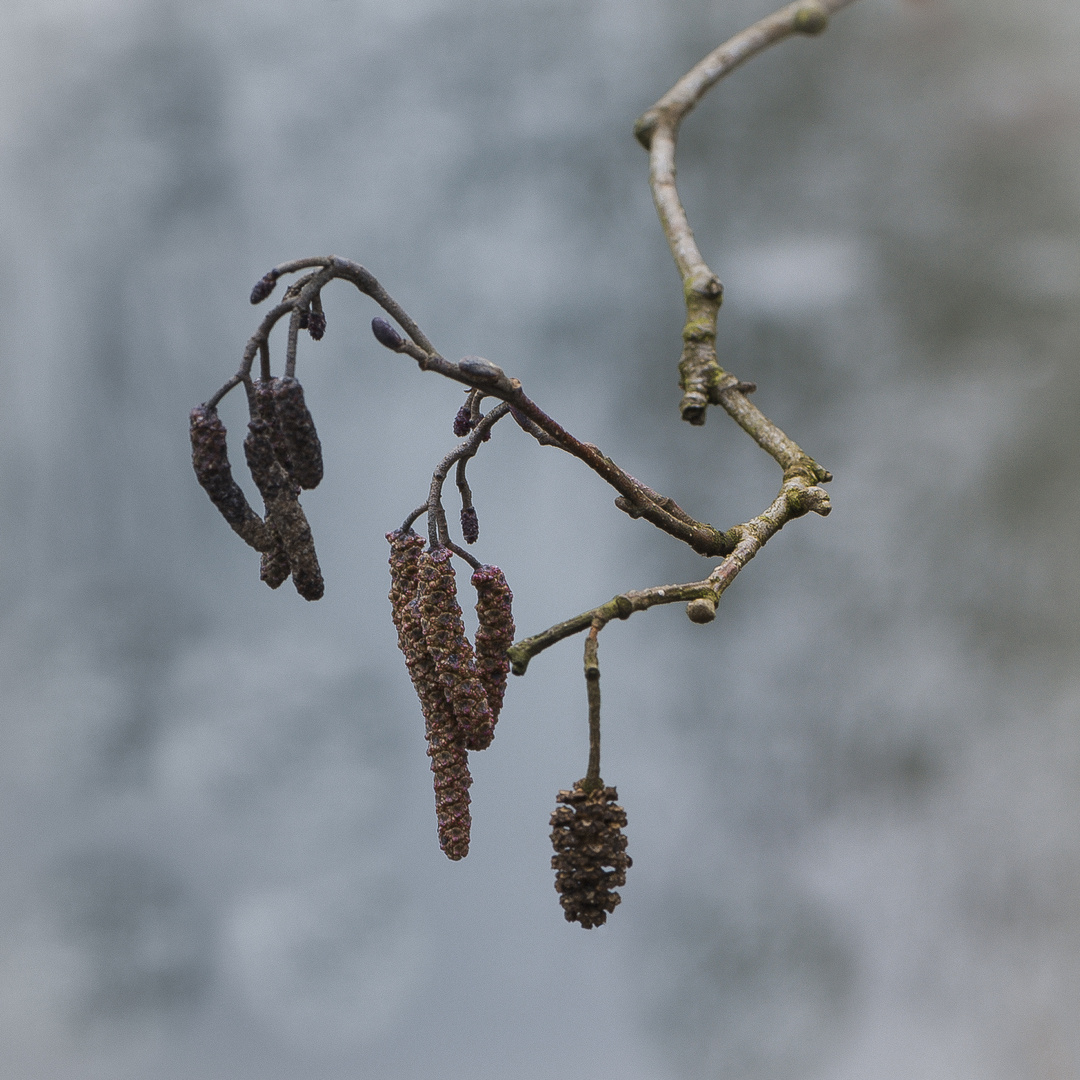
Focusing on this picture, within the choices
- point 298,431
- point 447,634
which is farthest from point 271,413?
point 447,634

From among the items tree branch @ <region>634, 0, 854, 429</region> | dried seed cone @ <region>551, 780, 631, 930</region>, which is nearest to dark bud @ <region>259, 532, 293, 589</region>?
dried seed cone @ <region>551, 780, 631, 930</region>

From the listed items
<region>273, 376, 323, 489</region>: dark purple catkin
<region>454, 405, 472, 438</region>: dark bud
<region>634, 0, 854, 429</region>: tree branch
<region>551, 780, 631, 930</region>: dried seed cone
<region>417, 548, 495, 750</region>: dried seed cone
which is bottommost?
<region>551, 780, 631, 930</region>: dried seed cone

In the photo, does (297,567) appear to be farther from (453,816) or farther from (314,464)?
(453,816)

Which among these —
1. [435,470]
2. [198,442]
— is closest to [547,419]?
[435,470]

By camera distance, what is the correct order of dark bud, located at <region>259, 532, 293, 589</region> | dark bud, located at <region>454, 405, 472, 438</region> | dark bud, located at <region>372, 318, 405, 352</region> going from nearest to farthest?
dark bud, located at <region>372, 318, 405, 352</region> → dark bud, located at <region>259, 532, 293, 589</region> → dark bud, located at <region>454, 405, 472, 438</region>

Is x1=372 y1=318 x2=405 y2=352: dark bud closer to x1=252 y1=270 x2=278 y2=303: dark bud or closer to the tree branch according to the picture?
x1=252 y1=270 x2=278 y2=303: dark bud

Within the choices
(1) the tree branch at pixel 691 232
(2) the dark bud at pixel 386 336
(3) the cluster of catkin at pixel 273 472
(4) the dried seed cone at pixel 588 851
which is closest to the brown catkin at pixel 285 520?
(3) the cluster of catkin at pixel 273 472

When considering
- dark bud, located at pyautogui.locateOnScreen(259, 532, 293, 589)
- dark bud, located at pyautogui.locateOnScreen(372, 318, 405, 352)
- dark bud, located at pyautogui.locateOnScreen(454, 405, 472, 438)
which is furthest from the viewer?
dark bud, located at pyautogui.locateOnScreen(454, 405, 472, 438)
